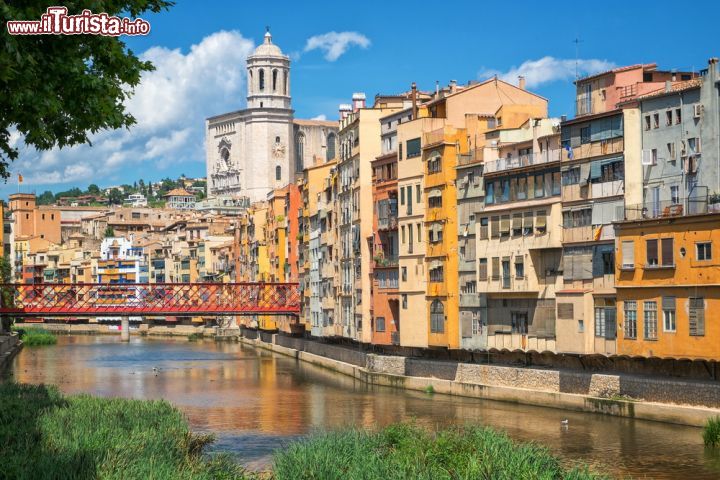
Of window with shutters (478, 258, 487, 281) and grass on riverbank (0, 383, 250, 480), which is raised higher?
window with shutters (478, 258, 487, 281)

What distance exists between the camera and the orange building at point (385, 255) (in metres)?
61.4

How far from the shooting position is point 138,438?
27969 mm

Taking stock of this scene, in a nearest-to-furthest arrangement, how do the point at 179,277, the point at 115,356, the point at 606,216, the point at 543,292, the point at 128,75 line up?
the point at 128,75, the point at 606,216, the point at 543,292, the point at 115,356, the point at 179,277

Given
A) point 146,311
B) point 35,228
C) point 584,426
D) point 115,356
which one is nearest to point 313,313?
point 146,311

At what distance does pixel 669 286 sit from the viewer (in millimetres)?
40656

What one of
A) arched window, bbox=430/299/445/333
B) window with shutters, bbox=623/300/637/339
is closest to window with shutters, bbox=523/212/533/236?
window with shutters, bbox=623/300/637/339

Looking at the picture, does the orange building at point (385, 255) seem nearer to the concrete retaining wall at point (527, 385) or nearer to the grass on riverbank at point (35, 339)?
the concrete retaining wall at point (527, 385)

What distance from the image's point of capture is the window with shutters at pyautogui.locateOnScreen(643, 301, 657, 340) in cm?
4134

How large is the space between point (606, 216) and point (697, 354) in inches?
299

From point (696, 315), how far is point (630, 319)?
348 cm

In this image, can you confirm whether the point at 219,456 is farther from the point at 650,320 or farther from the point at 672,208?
the point at 672,208

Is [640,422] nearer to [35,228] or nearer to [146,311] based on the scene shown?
[146,311]

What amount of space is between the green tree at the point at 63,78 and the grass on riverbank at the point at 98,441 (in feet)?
25.2

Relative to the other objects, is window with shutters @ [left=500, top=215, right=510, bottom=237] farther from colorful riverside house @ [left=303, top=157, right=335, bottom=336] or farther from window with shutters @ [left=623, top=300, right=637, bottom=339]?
colorful riverside house @ [left=303, top=157, right=335, bottom=336]
